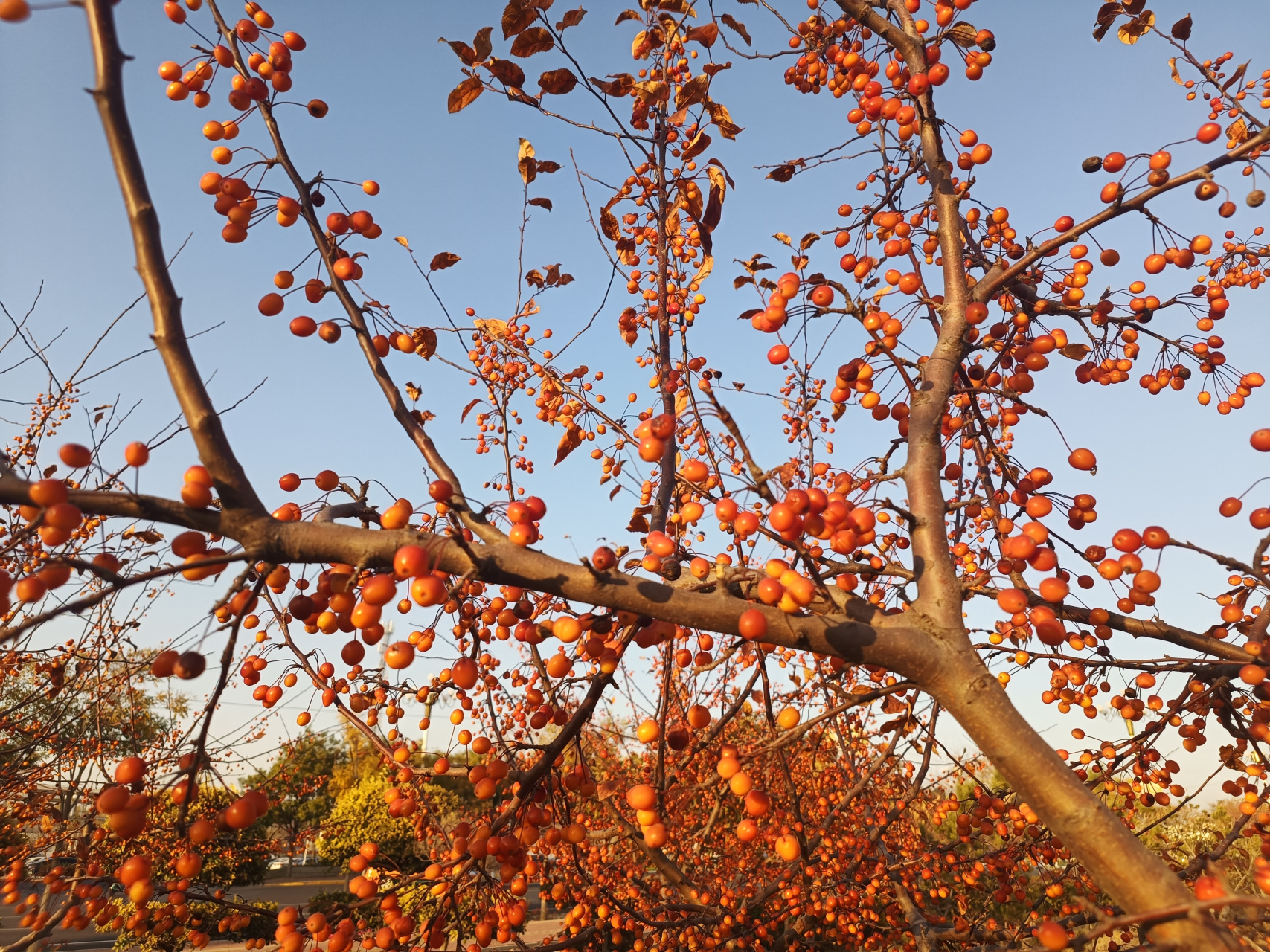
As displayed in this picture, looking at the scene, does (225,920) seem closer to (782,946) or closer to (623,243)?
(623,243)

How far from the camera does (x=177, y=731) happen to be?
29.9ft

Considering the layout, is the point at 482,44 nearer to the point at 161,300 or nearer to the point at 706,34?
the point at 706,34

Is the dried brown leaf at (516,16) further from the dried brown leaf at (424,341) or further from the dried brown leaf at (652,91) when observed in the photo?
the dried brown leaf at (424,341)

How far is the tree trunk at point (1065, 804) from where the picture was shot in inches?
54.2

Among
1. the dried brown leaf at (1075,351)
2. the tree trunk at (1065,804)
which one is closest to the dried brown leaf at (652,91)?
the dried brown leaf at (1075,351)

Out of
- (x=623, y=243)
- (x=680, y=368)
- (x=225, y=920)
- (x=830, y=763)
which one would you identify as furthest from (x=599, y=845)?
(x=623, y=243)

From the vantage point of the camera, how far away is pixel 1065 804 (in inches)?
59.7

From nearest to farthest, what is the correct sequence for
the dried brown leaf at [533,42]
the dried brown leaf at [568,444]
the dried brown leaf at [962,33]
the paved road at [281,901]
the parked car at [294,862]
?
1. the dried brown leaf at [533,42]
2. the dried brown leaf at [962,33]
3. the dried brown leaf at [568,444]
4. the paved road at [281,901]
5. the parked car at [294,862]

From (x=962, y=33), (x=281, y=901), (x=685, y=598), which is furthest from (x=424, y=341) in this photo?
(x=281, y=901)

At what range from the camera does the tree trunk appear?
138 cm

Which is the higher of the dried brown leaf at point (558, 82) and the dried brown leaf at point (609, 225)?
the dried brown leaf at point (558, 82)

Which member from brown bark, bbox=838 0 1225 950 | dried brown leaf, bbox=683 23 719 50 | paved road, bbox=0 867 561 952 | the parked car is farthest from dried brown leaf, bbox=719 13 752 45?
the parked car

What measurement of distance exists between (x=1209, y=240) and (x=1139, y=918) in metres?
3.70

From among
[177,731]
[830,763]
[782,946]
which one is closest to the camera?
[782,946]
